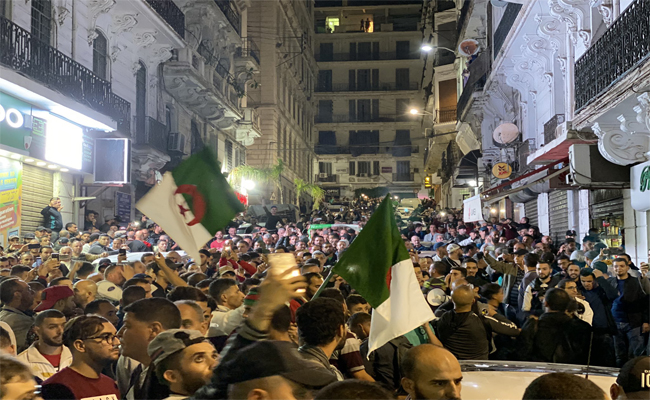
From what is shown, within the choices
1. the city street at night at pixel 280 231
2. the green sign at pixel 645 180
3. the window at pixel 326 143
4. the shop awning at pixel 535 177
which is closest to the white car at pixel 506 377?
the city street at night at pixel 280 231

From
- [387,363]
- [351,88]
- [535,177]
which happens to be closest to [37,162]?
[535,177]

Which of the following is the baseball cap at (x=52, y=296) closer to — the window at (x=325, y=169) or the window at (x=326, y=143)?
the window at (x=326, y=143)

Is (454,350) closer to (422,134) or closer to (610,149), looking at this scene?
(610,149)

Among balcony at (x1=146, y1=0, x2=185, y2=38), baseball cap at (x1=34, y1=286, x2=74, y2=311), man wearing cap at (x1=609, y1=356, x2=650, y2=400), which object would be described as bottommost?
man wearing cap at (x1=609, y1=356, x2=650, y2=400)

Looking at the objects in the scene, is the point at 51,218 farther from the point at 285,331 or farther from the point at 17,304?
the point at 285,331

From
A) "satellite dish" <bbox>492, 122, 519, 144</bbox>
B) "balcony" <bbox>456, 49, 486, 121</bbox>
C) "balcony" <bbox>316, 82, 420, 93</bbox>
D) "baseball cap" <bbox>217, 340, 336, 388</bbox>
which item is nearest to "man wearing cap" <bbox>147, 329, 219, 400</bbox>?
"baseball cap" <bbox>217, 340, 336, 388</bbox>

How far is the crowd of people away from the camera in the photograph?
2.83 metres

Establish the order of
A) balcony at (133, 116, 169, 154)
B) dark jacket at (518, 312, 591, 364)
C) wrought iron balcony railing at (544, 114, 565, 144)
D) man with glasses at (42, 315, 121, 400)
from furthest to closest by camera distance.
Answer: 1. balcony at (133, 116, 169, 154)
2. wrought iron balcony railing at (544, 114, 565, 144)
3. dark jacket at (518, 312, 591, 364)
4. man with glasses at (42, 315, 121, 400)

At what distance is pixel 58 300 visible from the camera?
19.9 feet

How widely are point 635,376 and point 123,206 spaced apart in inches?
762

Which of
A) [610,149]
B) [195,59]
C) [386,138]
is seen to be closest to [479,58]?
[195,59]

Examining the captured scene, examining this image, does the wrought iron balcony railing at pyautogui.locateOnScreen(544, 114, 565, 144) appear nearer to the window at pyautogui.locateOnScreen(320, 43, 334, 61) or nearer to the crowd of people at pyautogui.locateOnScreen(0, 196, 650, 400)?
the crowd of people at pyautogui.locateOnScreen(0, 196, 650, 400)

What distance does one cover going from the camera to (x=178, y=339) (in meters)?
3.38

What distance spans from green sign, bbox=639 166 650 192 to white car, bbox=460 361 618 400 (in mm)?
8728
